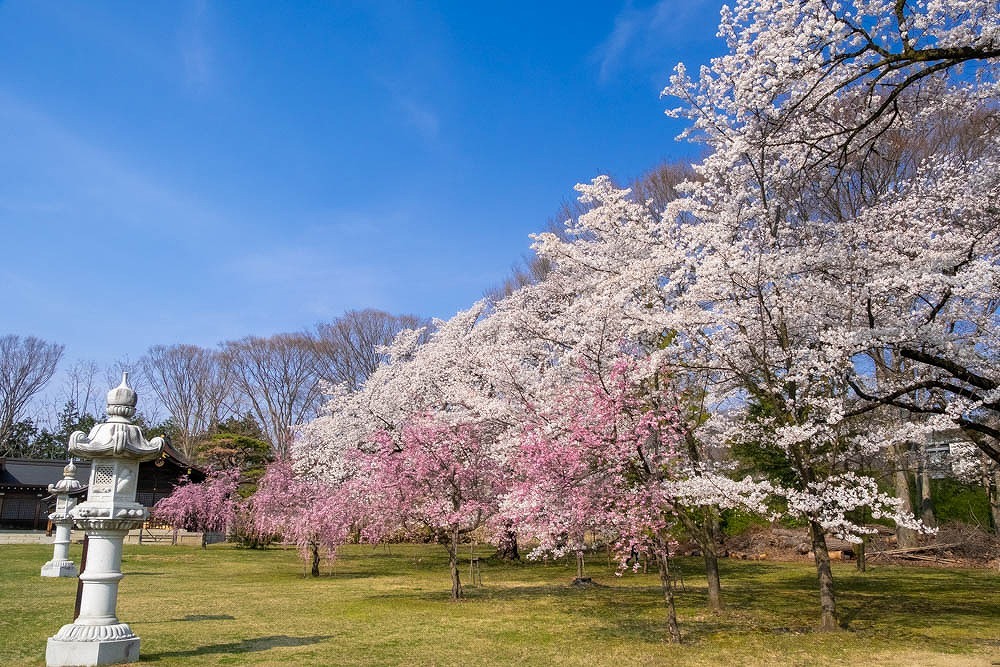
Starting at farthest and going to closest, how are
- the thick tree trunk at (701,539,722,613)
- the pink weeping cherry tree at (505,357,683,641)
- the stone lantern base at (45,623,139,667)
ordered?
the thick tree trunk at (701,539,722,613), the pink weeping cherry tree at (505,357,683,641), the stone lantern base at (45,623,139,667)

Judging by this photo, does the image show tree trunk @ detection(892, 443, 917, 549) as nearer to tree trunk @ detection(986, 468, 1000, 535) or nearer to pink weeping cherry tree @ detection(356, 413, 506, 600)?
tree trunk @ detection(986, 468, 1000, 535)

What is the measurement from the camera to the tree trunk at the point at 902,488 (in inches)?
669

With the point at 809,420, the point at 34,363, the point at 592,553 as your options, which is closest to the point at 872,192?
the point at 809,420

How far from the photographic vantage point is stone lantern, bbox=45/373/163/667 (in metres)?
7.05

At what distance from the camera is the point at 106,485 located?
24.9ft

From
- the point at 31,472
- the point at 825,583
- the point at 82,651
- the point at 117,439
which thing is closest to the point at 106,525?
the point at 117,439

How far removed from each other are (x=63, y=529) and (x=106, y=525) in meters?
10.4

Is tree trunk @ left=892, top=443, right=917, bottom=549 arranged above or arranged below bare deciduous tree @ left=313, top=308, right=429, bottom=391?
below

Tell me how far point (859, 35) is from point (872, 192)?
11.4 metres

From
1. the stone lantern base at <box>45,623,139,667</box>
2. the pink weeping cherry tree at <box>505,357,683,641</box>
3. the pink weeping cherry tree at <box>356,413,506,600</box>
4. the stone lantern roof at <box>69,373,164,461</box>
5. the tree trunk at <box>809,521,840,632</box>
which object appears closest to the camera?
the stone lantern base at <box>45,623,139,667</box>

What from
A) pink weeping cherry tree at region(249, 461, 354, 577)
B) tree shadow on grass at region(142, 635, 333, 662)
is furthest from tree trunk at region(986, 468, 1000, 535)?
tree shadow on grass at region(142, 635, 333, 662)

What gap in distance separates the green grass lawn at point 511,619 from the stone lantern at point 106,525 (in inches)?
20.6

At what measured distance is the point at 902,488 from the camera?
63.7 ft

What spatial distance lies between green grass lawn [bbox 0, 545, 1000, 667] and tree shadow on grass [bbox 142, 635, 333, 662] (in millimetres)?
25
